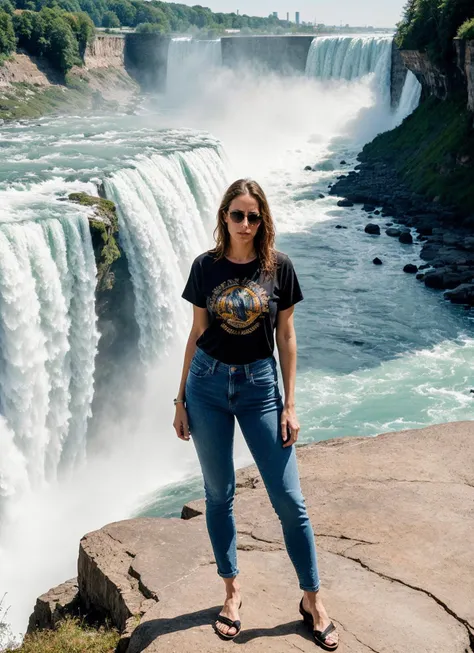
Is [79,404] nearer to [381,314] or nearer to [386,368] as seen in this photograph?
[386,368]

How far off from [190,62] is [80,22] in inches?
455

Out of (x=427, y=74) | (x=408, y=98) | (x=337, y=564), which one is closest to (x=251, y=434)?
(x=337, y=564)

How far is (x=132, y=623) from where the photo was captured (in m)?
4.86

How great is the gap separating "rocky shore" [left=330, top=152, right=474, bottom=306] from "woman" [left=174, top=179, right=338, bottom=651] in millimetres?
20039

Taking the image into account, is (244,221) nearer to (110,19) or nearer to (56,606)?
(56,606)

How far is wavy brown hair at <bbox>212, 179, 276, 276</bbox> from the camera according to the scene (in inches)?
165

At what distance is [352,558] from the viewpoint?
5.16 metres

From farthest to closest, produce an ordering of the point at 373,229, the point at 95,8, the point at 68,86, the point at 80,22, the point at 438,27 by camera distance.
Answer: the point at 95,8
the point at 80,22
the point at 68,86
the point at 438,27
the point at 373,229

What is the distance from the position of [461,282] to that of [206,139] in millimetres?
11668

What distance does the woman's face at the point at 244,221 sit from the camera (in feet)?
13.6

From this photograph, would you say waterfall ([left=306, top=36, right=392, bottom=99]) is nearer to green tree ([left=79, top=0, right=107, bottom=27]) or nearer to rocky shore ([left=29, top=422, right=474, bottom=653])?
rocky shore ([left=29, top=422, right=474, bottom=653])

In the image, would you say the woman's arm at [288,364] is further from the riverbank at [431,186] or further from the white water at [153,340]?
the riverbank at [431,186]

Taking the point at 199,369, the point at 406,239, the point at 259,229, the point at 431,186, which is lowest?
the point at 406,239

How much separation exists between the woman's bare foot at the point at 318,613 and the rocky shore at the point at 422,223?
20.0 metres
